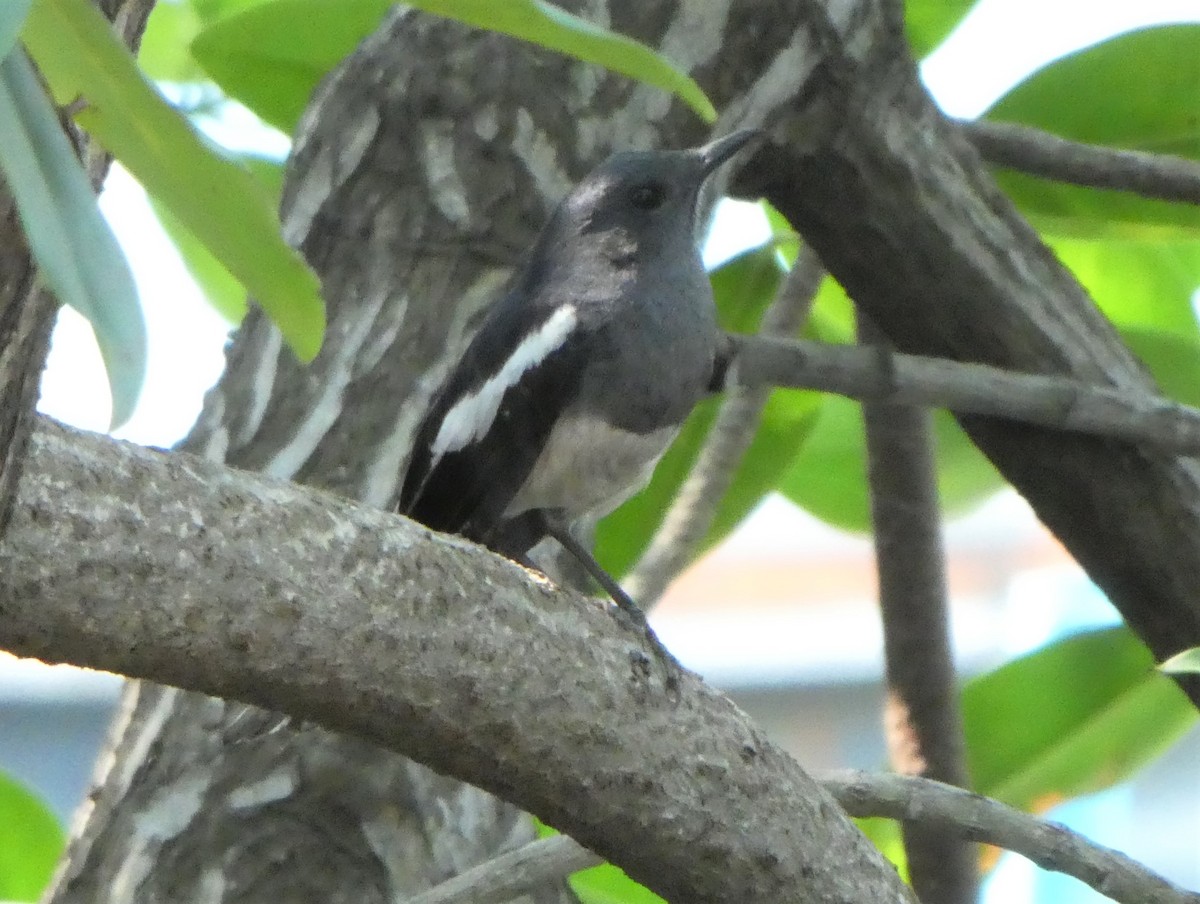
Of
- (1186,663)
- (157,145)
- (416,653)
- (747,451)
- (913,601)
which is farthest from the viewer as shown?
(747,451)

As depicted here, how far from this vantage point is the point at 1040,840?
1208 mm

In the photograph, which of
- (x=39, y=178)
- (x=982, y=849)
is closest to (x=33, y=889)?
(x=982, y=849)

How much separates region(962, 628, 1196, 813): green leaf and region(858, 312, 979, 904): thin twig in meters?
0.08

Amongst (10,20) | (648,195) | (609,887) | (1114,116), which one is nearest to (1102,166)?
(1114,116)

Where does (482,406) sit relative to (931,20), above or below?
below

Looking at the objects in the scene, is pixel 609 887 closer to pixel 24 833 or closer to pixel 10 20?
pixel 24 833

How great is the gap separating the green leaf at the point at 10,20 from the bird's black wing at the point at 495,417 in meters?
1.21

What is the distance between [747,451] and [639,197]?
1.92 feet

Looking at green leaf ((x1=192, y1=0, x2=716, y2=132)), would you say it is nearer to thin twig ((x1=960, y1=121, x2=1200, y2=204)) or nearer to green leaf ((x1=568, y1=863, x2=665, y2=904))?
thin twig ((x1=960, y1=121, x2=1200, y2=204))

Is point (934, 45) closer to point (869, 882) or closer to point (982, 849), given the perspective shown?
point (982, 849)

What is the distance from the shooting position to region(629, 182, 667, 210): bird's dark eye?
1.79 meters

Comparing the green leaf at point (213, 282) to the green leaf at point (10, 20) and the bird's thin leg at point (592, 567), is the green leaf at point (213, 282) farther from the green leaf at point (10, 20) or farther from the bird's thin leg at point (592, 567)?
the green leaf at point (10, 20)

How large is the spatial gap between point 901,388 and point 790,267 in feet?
1.70

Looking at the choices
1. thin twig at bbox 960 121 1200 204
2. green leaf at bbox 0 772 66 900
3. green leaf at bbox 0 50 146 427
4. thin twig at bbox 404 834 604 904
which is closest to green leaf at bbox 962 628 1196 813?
thin twig at bbox 960 121 1200 204
